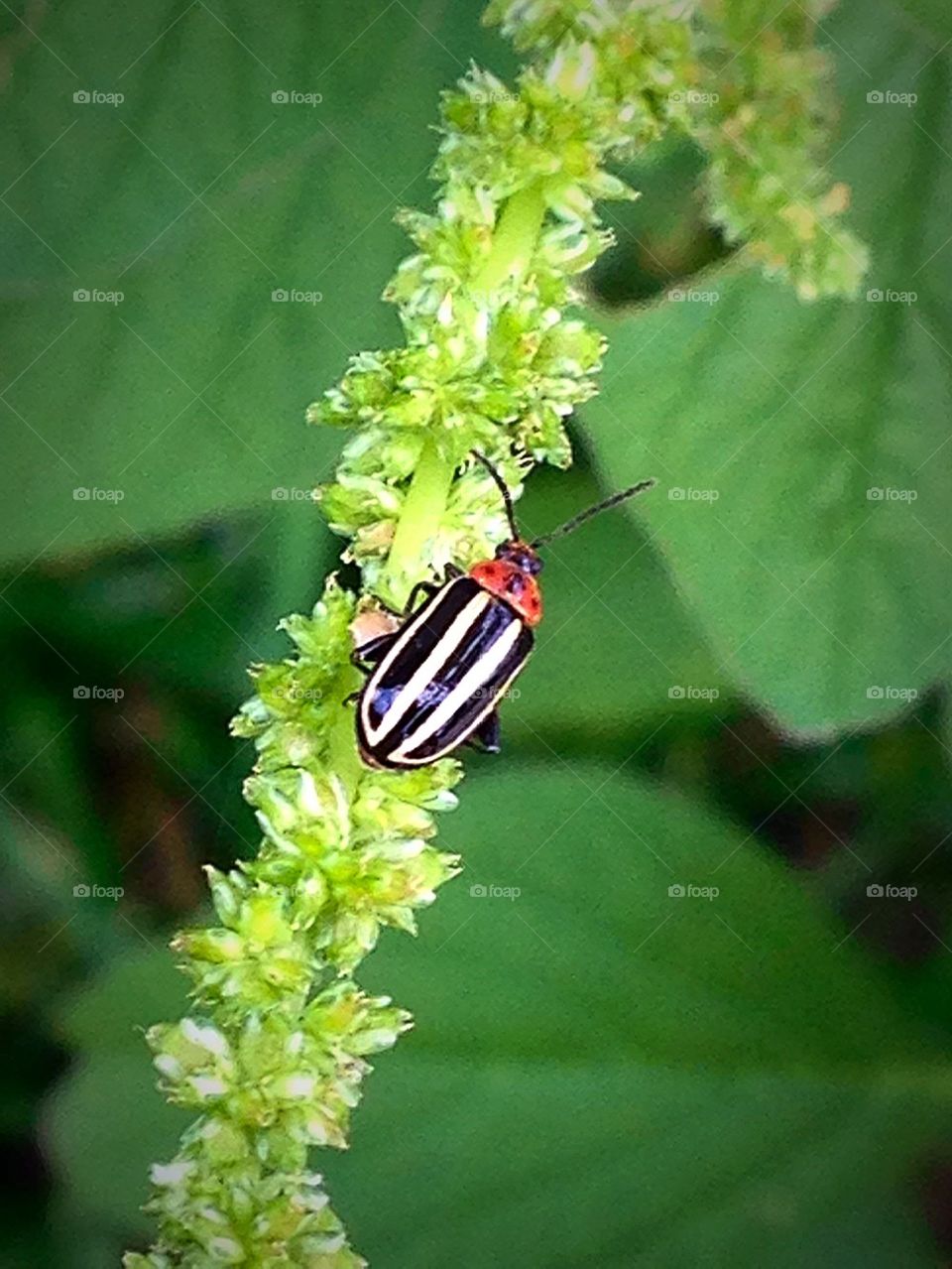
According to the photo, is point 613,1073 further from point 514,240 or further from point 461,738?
point 514,240

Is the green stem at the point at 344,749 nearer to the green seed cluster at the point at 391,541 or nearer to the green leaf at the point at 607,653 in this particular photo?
the green seed cluster at the point at 391,541

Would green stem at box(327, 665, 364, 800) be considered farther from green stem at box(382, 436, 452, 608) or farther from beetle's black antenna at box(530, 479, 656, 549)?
beetle's black antenna at box(530, 479, 656, 549)

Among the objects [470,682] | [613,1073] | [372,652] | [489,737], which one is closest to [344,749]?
[372,652]

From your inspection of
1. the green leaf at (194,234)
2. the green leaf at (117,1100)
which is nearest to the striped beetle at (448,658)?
the green leaf at (194,234)

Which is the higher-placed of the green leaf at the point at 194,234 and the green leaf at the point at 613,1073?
the green leaf at the point at 194,234

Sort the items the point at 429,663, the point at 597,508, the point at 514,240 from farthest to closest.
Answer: the point at 597,508 < the point at 429,663 < the point at 514,240

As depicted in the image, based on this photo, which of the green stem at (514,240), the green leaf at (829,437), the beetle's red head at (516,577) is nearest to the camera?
the green stem at (514,240)

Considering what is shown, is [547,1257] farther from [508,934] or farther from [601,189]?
[601,189]

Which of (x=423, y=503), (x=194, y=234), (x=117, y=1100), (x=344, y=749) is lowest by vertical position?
(x=117, y=1100)
